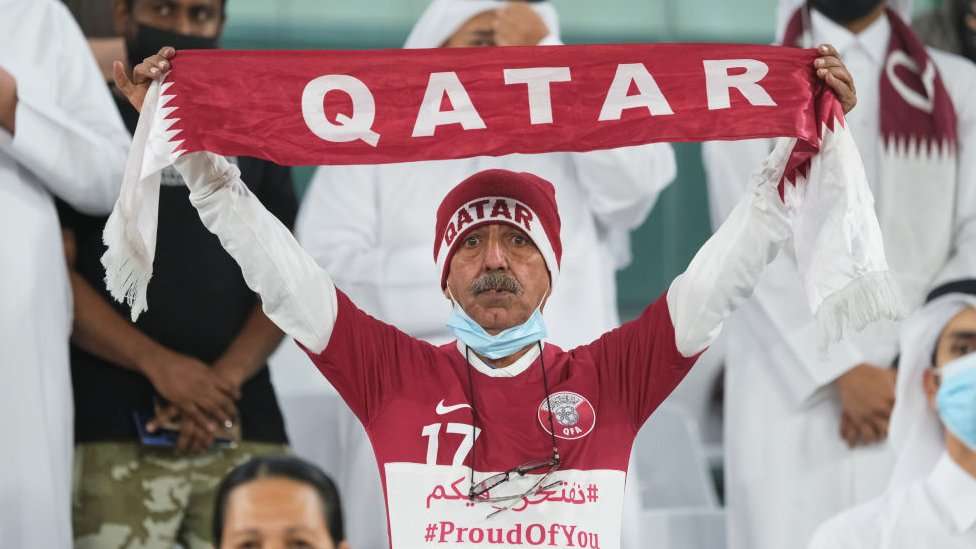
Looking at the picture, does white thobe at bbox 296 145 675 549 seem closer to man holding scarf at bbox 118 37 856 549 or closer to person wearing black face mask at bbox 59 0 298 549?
person wearing black face mask at bbox 59 0 298 549

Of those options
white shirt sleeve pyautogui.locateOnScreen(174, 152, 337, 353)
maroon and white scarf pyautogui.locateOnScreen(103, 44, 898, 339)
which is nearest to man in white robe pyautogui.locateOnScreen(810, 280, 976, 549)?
maroon and white scarf pyautogui.locateOnScreen(103, 44, 898, 339)

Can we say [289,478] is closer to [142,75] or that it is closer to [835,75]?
[142,75]

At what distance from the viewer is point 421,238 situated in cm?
487

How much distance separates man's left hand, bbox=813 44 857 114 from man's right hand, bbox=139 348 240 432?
1.89 meters

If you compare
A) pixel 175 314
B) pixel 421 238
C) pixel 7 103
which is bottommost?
pixel 175 314

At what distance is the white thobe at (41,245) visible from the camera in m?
4.12

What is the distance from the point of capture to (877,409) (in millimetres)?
4832

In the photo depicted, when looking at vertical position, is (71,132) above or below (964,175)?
below

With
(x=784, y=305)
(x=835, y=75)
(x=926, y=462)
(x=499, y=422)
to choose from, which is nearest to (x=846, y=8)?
(x=784, y=305)

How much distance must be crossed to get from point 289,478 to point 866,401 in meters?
1.81

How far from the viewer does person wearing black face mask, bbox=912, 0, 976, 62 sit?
5.54m

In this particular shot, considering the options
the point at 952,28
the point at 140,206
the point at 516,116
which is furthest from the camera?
the point at 952,28

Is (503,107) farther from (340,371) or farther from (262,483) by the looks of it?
(262,483)

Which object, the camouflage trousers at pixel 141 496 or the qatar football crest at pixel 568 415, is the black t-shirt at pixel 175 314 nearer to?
the camouflage trousers at pixel 141 496
